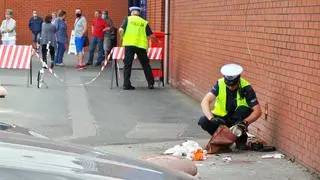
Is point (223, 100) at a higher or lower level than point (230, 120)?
higher

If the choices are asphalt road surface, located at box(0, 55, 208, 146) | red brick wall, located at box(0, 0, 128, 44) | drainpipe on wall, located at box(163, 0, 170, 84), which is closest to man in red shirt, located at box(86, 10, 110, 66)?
Result: asphalt road surface, located at box(0, 55, 208, 146)

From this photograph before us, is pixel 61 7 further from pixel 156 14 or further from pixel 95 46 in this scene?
pixel 156 14

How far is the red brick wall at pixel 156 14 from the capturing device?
17188 mm

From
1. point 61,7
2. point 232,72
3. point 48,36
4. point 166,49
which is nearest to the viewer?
point 232,72

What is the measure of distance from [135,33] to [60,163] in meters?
12.1

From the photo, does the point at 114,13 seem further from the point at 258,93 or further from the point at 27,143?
the point at 27,143

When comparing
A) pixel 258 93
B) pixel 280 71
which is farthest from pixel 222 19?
pixel 280 71

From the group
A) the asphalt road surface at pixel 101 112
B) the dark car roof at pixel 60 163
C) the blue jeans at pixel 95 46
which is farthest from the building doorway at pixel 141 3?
the dark car roof at pixel 60 163

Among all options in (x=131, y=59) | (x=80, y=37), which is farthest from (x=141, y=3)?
(x=131, y=59)

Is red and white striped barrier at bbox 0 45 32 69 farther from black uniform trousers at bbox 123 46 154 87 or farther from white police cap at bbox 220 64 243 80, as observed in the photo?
white police cap at bbox 220 64 243 80

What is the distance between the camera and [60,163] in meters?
2.55

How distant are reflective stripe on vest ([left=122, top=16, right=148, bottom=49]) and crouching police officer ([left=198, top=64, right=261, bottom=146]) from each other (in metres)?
6.57

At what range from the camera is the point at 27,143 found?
2785 mm

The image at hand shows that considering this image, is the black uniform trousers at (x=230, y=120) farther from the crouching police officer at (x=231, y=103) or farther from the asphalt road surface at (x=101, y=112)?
the asphalt road surface at (x=101, y=112)
